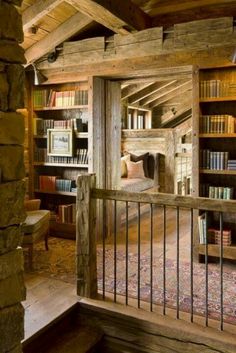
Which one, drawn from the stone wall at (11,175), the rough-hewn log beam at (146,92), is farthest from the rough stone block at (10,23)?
the rough-hewn log beam at (146,92)

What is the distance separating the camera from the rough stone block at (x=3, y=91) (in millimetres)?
1552

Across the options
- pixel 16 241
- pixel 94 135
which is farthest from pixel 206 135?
pixel 16 241

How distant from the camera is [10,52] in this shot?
62.6 inches

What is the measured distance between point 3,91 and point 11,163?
323mm

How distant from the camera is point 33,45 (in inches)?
167

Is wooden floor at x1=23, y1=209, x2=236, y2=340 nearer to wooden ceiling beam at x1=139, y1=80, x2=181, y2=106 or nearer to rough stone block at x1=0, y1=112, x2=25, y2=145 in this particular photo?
rough stone block at x1=0, y1=112, x2=25, y2=145

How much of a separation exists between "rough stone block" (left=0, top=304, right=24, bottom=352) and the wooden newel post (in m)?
1.10

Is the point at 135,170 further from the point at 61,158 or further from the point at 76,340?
the point at 76,340

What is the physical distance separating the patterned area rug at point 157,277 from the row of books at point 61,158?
1097mm

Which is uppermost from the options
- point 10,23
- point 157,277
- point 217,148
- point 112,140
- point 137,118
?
point 137,118

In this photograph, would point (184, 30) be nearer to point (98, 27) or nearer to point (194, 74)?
point (194, 74)

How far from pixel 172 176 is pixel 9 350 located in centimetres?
577

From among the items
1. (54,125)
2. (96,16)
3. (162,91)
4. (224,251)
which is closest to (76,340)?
(224,251)

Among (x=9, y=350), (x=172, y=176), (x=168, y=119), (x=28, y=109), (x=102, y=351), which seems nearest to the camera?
(x=9, y=350)
